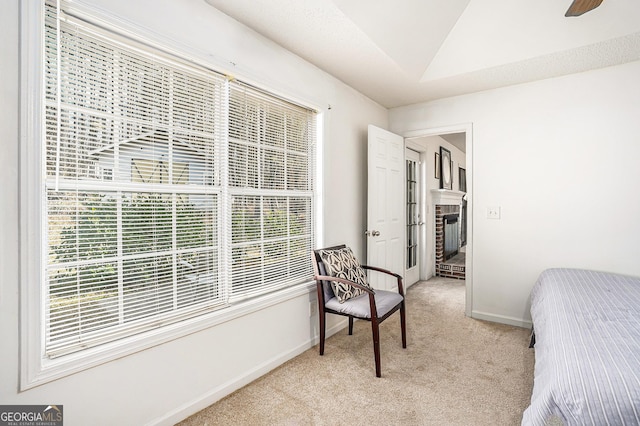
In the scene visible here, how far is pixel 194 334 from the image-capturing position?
180 cm

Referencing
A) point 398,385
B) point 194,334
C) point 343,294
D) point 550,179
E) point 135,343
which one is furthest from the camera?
point 550,179

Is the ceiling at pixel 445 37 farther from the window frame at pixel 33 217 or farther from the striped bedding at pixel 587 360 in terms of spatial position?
the striped bedding at pixel 587 360

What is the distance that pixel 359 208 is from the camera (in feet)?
11.0

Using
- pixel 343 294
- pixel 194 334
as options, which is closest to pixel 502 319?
pixel 343 294

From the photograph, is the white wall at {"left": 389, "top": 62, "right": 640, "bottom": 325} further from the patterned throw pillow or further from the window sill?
the window sill

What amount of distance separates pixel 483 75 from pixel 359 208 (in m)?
1.71

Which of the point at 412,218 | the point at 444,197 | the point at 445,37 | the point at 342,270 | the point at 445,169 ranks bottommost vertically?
the point at 342,270

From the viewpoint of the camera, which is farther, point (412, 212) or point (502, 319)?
point (412, 212)

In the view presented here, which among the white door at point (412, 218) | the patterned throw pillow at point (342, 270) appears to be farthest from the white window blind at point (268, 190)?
the white door at point (412, 218)

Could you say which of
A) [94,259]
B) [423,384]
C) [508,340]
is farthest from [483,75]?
[94,259]

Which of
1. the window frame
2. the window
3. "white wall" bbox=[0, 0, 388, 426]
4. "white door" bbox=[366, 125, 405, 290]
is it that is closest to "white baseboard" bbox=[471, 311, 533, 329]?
"white door" bbox=[366, 125, 405, 290]

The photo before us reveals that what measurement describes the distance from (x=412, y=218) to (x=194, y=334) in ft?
11.3

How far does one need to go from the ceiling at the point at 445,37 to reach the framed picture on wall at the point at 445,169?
2.29 metres

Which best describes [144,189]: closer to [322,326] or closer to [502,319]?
[322,326]
